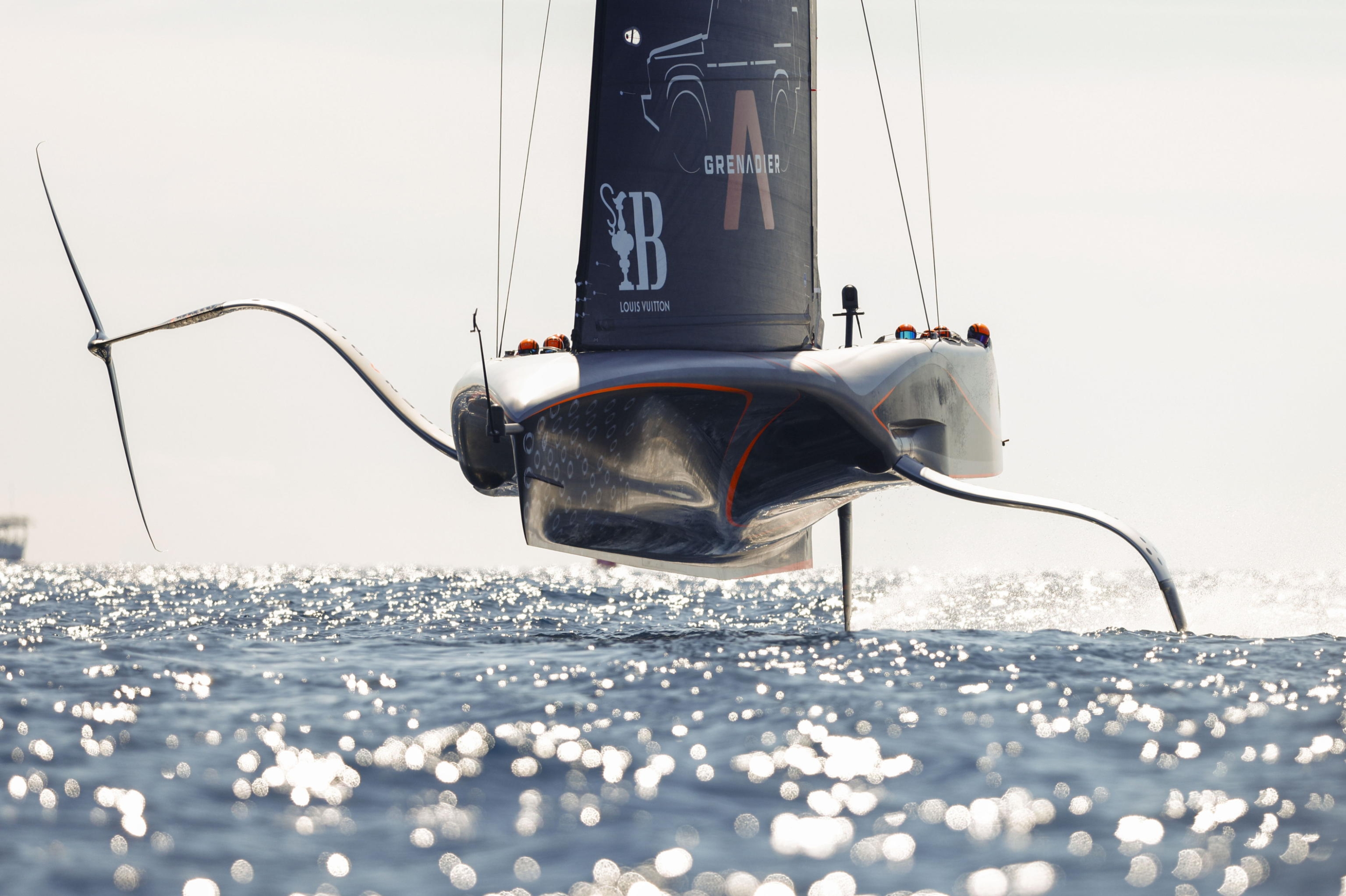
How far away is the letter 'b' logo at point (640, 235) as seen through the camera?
11.2 metres

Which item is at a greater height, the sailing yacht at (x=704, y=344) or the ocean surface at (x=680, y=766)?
the sailing yacht at (x=704, y=344)

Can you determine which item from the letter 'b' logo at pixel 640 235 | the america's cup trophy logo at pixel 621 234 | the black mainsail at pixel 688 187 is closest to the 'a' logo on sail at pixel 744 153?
the black mainsail at pixel 688 187

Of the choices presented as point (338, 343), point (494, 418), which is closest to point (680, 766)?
point (494, 418)

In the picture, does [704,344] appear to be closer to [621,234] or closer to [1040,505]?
[621,234]

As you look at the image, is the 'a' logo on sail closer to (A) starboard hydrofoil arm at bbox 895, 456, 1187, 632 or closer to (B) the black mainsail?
(B) the black mainsail

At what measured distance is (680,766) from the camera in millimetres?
5914

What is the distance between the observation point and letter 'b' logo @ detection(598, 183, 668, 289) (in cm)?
1124

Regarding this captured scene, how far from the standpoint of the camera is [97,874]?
4332 millimetres

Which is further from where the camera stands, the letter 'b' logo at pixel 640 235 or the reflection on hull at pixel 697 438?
the letter 'b' logo at pixel 640 235

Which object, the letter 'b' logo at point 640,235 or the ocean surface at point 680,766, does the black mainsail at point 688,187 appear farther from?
the ocean surface at point 680,766

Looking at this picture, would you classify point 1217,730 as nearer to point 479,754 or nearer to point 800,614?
point 479,754

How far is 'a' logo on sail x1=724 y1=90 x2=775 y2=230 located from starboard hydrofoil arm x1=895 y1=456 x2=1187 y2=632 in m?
2.44

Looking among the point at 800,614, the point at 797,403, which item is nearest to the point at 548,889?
the point at 797,403

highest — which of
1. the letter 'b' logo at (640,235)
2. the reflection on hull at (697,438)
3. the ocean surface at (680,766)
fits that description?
the letter 'b' logo at (640,235)
